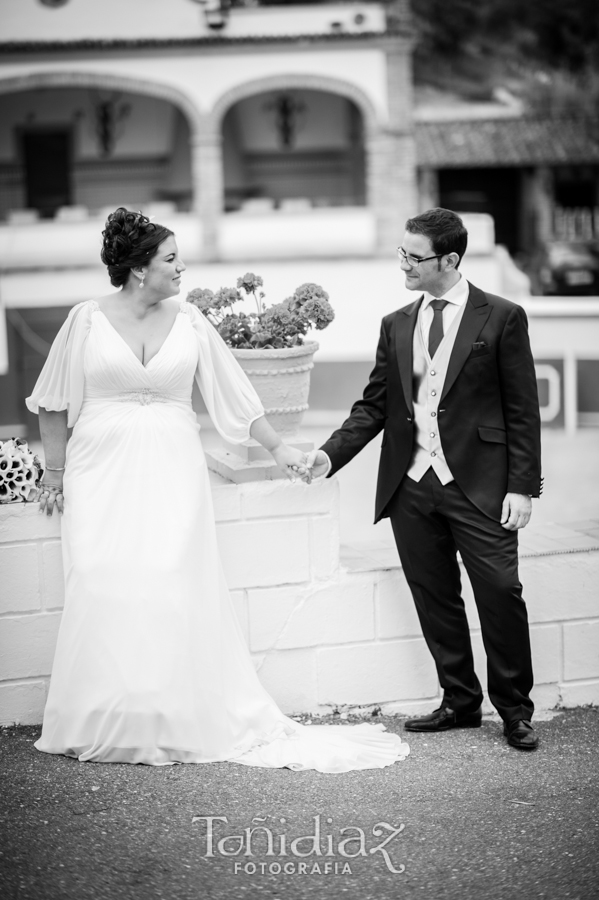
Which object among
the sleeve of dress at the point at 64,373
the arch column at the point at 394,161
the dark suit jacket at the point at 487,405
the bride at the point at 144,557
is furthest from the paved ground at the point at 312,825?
the arch column at the point at 394,161

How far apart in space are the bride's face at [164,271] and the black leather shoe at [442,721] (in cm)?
164

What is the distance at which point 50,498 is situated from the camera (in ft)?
11.5

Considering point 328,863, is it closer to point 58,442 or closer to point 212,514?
point 212,514

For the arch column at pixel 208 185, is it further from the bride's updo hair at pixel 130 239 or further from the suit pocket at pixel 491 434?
the suit pocket at pixel 491 434

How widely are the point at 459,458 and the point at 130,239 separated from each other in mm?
1240

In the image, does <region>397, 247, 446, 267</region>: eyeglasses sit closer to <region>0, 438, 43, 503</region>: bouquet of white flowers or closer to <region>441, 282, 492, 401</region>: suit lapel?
<region>441, 282, 492, 401</region>: suit lapel

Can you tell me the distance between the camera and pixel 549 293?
22672 millimetres

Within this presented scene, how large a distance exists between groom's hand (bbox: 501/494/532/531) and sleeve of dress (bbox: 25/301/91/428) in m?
1.40

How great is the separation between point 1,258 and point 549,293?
11.3 metres

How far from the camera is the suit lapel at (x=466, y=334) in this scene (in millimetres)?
3363

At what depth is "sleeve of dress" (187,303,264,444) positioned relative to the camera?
3594 millimetres

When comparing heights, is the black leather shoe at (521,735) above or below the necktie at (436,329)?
below

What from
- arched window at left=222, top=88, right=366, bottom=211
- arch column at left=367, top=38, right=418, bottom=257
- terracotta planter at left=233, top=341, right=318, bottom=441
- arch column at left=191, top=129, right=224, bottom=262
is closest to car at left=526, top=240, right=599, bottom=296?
arched window at left=222, top=88, right=366, bottom=211

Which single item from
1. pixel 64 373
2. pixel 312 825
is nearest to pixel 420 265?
pixel 64 373
